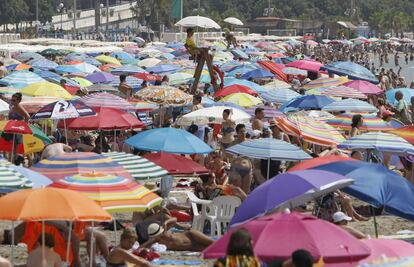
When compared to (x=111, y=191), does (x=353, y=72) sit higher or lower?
lower

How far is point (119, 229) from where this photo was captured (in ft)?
40.1

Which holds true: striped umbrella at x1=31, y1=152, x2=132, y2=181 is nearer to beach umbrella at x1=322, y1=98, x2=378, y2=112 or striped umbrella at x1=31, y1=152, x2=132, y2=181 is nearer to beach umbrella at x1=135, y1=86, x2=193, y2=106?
beach umbrella at x1=135, y1=86, x2=193, y2=106

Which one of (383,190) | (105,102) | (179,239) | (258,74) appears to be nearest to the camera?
(383,190)

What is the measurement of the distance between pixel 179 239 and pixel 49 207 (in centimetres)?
319

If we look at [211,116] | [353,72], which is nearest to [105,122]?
[211,116]

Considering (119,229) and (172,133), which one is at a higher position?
(172,133)

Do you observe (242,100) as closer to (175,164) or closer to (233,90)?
(233,90)

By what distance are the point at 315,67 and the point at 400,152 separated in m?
17.5

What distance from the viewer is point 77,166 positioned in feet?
32.1

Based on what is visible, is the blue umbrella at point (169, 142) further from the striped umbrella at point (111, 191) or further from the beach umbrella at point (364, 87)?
the beach umbrella at point (364, 87)

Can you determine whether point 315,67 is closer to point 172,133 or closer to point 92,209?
point 172,133

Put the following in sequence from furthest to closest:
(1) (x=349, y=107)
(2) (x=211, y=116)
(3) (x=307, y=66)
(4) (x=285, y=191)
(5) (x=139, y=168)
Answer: (3) (x=307, y=66), (1) (x=349, y=107), (2) (x=211, y=116), (5) (x=139, y=168), (4) (x=285, y=191)

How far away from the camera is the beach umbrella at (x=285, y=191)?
825 centimetres

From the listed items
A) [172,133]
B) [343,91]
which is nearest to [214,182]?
[172,133]
